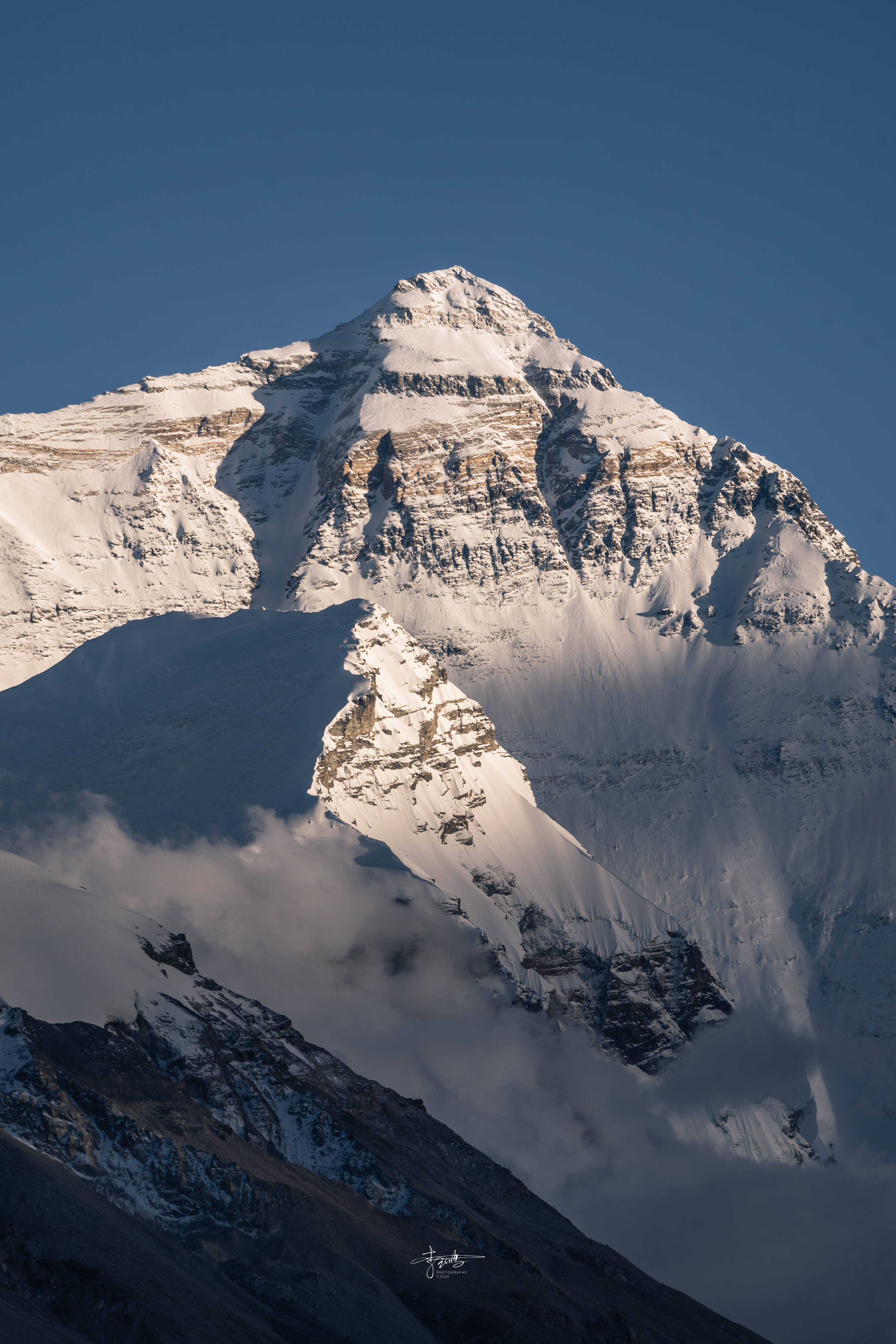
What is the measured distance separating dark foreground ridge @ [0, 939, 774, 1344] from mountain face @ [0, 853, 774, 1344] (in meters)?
0.20

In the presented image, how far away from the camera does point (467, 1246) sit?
135250 millimetres

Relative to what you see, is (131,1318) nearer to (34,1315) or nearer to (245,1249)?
(34,1315)

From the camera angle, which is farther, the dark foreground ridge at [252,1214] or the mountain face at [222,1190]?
the mountain face at [222,1190]

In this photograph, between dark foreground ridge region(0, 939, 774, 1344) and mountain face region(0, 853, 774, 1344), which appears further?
mountain face region(0, 853, 774, 1344)

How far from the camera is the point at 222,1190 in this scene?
403ft

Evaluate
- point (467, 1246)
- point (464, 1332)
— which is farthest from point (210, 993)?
point (464, 1332)

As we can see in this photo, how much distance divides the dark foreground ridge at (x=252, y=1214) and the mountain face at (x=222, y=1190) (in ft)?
0.65

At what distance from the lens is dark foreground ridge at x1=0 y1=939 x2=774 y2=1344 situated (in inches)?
3974

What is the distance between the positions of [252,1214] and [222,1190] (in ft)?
9.12

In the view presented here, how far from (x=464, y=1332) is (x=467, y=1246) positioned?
1467 cm

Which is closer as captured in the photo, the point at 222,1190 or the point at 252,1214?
the point at 252,1214

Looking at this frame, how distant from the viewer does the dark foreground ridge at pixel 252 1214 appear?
331ft

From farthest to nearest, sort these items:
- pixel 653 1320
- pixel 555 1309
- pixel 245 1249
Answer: pixel 653 1320 < pixel 555 1309 < pixel 245 1249

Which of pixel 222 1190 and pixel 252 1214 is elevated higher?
pixel 222 1190
